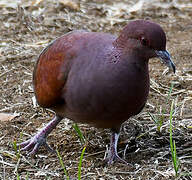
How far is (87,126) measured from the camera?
14.0 ft

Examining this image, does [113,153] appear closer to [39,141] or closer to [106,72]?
[39,141]

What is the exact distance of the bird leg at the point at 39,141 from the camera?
151 inches

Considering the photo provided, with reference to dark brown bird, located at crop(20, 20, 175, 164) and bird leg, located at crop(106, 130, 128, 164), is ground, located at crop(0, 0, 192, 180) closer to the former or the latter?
bird leg, located at crop(106, 130, 128, 164)

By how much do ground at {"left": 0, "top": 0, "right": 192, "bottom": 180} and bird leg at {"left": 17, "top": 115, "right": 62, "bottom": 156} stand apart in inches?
2.8

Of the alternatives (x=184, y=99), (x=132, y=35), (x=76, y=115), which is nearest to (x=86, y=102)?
(x=76, y=115)

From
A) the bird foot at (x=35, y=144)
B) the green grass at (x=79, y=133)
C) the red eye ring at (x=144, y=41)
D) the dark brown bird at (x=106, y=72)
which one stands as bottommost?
the bird foot at (x=35, y=144)

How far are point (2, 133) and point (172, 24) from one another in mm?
3650

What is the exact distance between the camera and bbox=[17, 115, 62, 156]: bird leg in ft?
12.5

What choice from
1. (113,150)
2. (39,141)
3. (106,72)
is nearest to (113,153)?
(113,150)

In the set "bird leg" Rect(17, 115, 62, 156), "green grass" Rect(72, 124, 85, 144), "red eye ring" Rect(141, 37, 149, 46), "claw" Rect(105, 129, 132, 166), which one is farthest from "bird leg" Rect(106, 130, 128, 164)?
"red eye ring" Rect(141, 37, 149, 46)

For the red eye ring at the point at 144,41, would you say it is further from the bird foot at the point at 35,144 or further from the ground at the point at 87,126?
the bird foot at the point at 35,144

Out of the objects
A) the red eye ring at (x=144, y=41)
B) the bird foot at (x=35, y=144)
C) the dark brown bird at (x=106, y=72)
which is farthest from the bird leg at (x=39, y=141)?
the red eye ring at (x=144, y=41)

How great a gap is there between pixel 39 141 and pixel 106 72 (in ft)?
3.22

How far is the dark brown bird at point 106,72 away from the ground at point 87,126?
1.40 ft
